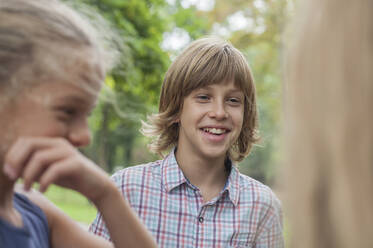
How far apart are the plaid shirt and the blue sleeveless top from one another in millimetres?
1104

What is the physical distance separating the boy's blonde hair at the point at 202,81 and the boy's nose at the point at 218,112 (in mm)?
174

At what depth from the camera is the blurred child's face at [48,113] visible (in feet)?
4.32

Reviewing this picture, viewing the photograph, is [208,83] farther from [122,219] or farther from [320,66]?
[320,66]

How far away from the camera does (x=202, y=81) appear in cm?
303

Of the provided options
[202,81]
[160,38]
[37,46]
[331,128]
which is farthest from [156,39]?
[331,128]

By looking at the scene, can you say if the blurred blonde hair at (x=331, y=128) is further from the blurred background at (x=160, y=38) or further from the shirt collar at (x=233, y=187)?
the blurred background at (x=160, y=38)

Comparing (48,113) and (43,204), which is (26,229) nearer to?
(43,204)

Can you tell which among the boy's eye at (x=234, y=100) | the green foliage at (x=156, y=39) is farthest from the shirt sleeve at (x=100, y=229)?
the green foliage at (x=156, y=39)

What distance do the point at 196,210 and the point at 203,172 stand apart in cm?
28

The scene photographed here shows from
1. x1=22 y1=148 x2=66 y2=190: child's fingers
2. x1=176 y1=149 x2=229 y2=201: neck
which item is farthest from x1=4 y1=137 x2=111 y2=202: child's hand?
x1=176 y1=149 x2=229 y2=201: neck

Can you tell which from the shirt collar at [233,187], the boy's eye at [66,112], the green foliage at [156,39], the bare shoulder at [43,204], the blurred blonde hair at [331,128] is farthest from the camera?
the green foliage at [156,39]

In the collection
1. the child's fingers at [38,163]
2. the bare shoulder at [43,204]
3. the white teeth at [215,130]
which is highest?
the white teeth at [215,130]

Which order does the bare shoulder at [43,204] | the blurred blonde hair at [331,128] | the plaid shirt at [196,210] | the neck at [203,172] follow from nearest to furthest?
the blurred blonde hair at [331,128] → the bare shoulder at [43,204] → the plaid shirt at [196,210] → the neck at [203,172]

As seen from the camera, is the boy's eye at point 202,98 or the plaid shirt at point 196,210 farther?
the boy's eye at point 202,98
